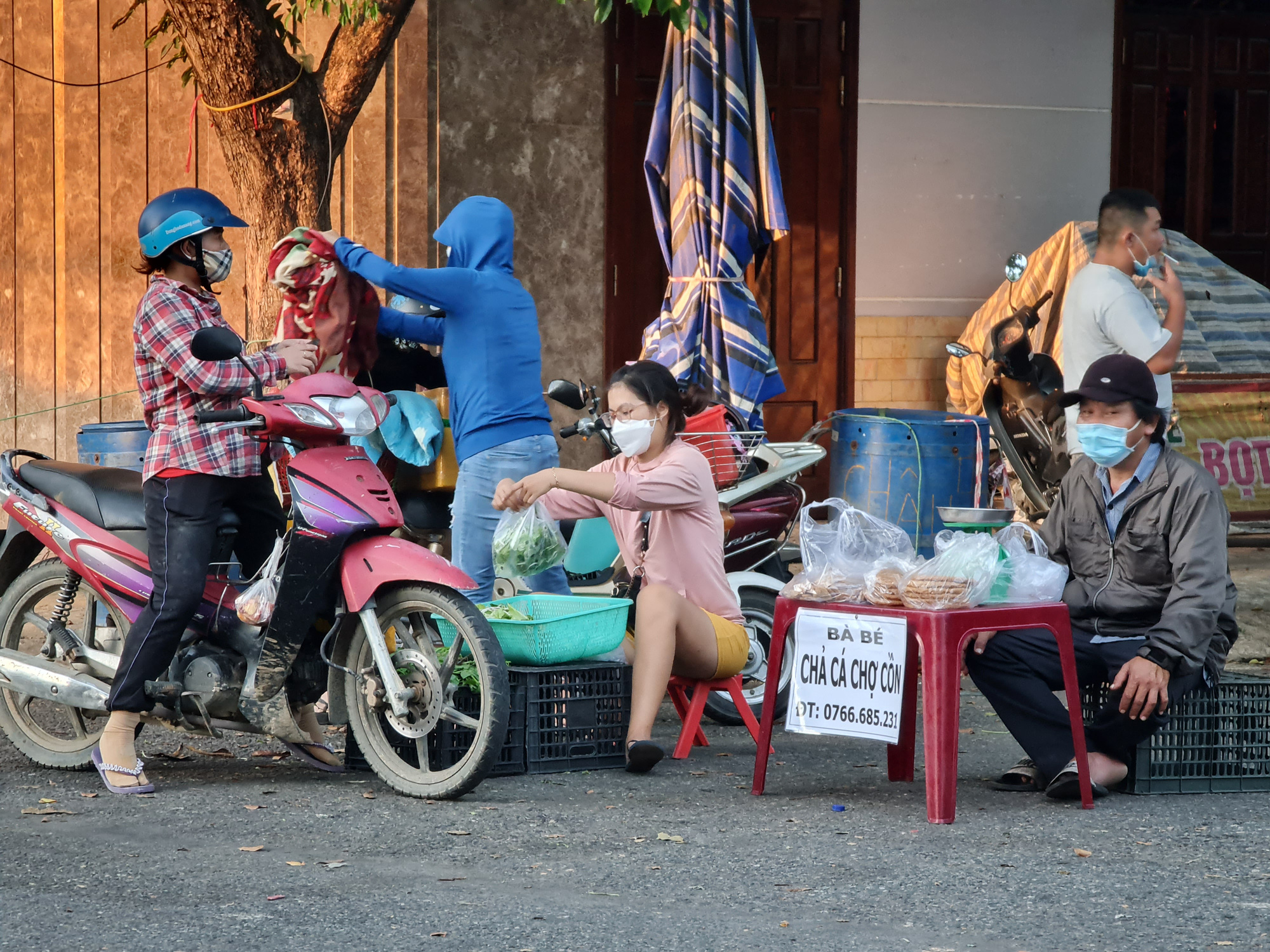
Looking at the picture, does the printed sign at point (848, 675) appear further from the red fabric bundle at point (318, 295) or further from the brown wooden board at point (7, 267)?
the brown wooden board at point (7, 267)

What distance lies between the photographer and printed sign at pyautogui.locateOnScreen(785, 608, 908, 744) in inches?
199

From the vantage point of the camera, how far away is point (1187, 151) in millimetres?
12062

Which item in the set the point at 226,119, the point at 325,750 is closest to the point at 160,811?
the point at 325,750

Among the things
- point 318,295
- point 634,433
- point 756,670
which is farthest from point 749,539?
point 318,295

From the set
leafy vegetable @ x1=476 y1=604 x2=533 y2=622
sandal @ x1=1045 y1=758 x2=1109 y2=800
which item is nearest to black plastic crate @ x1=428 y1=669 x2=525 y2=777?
leafy vegetable @ x1=476 y1=604 x2=533 y2=622

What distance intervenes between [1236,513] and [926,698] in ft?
21.2

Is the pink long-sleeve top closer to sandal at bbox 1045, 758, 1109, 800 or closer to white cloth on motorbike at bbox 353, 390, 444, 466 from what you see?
white cloth on motorbike at bbox 353, 390, 444, 466

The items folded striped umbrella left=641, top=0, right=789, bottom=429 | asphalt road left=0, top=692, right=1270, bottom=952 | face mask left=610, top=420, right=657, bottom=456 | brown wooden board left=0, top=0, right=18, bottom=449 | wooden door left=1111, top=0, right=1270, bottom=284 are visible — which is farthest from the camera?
wooden door left=1111, top=0, right=1270, bottom=284

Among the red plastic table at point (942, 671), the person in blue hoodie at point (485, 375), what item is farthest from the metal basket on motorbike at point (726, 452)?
the red plastic table at point (942, 671)

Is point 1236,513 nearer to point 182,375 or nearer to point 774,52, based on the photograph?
point 774,52

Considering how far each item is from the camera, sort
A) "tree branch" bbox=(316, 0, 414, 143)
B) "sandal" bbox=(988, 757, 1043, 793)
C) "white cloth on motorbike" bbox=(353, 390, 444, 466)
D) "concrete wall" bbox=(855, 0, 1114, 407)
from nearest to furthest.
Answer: "sandal" bbox=(988, 757, 1043, 793), "white cloth on motorbike" bbox=(353, 390, 444, 466), "tree branch" bbox=(316, 0, 414, 143), "concrete wall" bbox=(855, 0, 1114, 407)

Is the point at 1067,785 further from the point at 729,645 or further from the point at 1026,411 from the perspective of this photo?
the point at 1026,411

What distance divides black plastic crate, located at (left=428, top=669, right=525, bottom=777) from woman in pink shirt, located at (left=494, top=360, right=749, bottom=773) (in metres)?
0.37

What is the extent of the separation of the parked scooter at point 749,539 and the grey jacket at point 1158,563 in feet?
4.48
